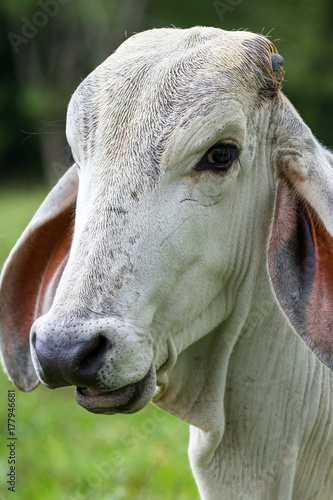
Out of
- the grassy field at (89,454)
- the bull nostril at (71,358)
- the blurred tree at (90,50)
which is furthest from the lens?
the blurred tree at (90,50)

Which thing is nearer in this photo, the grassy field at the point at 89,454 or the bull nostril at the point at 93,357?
the bull nostril at the point at 93,357

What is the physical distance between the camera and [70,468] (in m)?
6.47

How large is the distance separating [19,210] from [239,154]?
19.1 metres

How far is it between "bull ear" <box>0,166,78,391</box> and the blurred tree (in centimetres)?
2806

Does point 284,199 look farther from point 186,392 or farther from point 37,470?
point 37,470

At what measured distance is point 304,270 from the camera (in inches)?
144

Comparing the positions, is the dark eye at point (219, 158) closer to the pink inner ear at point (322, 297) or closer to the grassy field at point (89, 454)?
the pink inner ear at point (322, 297)

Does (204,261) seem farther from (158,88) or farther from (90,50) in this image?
(90,50)

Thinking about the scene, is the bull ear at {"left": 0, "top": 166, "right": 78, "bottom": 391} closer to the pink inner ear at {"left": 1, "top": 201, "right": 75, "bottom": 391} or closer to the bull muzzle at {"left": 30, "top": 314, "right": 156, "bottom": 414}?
the pink inner ear at {"left": 1, "top": 201, "right": 75, "bottom": 391}

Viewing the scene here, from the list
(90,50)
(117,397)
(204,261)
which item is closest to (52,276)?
(204,261)

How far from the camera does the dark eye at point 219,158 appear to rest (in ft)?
11.0

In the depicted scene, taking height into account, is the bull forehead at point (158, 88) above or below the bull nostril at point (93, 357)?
above

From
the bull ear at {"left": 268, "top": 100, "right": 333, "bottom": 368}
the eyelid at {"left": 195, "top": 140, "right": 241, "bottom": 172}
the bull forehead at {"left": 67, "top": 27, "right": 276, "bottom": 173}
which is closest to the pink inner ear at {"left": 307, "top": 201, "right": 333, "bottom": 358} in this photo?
the bull ear at {"left": 268, "top": 100, "right": 333, "bottom": 368}

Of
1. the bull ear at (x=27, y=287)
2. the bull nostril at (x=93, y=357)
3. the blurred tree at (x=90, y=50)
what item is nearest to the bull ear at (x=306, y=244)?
the bull nostril at (x=93, y=357)
